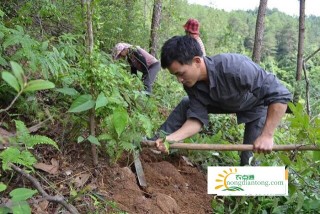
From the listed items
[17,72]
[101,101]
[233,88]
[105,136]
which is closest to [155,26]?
[233,88]

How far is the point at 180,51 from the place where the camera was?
3.00m

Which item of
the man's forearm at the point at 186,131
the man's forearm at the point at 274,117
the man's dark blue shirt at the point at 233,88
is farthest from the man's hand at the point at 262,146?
the man's forearm at the point at 186,131

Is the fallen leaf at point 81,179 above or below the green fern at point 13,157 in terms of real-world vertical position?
below

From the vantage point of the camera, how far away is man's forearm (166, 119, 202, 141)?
328 centimetres

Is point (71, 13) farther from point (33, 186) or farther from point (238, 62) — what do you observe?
point (33, 186)

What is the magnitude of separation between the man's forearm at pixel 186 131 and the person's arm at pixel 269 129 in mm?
608

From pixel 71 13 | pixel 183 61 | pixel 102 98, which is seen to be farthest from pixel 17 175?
pixel 71 13

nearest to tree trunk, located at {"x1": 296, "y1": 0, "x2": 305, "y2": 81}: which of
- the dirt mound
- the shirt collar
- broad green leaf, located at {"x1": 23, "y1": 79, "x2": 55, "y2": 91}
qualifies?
the dirt mound

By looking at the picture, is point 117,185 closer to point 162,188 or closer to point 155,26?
point 162,188

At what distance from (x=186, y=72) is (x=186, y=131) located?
562mm

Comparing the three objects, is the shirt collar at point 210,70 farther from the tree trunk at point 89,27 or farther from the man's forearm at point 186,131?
the tree trunk at point 89,27

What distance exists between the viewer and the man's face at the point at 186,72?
3.07 m

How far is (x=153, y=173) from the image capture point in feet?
11.1

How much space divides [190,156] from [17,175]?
1963mm
